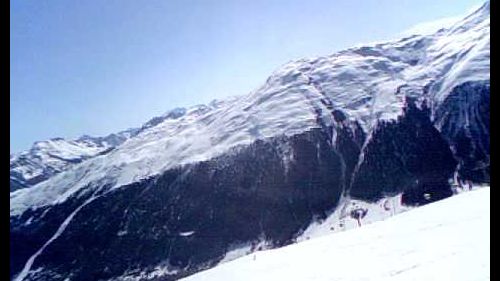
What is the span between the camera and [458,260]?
10172 mm

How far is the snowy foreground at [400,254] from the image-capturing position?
33.4 feet

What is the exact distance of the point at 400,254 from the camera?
12.8 meters

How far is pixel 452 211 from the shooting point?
57.3ft

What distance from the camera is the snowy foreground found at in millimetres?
10188

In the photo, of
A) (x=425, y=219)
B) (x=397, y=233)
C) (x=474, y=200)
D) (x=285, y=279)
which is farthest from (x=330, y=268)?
(x=474, y=200)
